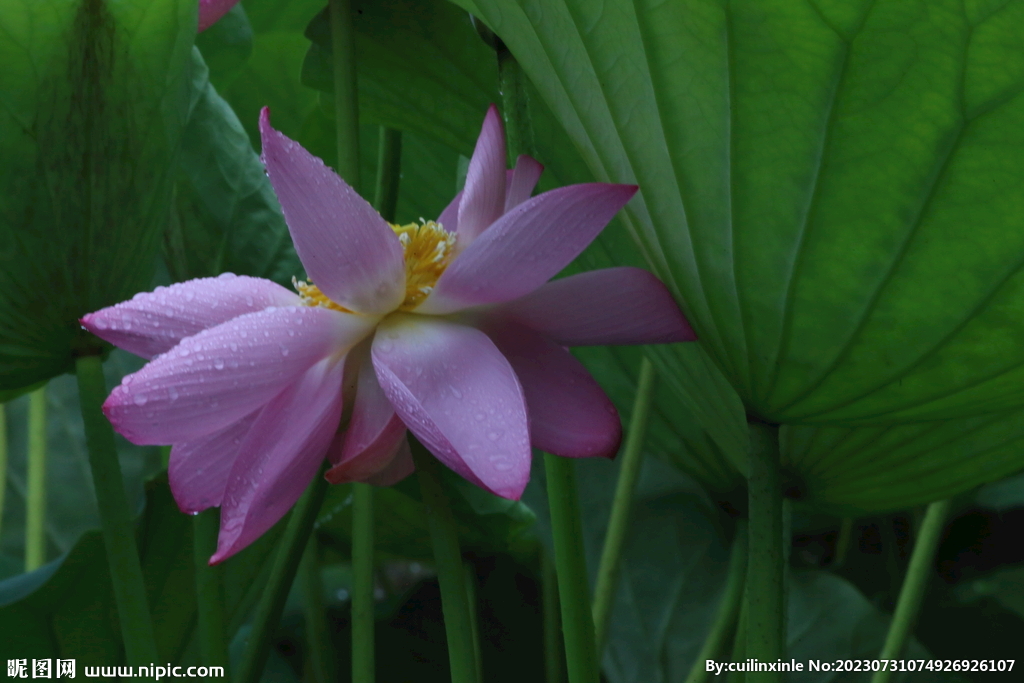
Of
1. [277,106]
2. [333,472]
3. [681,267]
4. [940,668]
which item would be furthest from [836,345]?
[277,106]

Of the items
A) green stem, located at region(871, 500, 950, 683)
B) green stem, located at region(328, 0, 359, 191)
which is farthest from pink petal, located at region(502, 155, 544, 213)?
green stem, located at region(871, 500, 950, 683)

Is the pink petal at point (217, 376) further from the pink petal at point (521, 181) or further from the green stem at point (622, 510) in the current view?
the green stem at point (622, 510)

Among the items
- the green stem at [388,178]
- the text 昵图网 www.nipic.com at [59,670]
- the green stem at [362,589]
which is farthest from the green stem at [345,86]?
the text 昵图网 www.nipic.com at [59,670]

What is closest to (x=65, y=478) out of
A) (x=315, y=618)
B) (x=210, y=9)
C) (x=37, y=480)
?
(x=37, y=480)

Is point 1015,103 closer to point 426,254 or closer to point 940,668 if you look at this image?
point 426,254

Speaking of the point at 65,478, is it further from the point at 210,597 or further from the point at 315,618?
the point at 210,597
